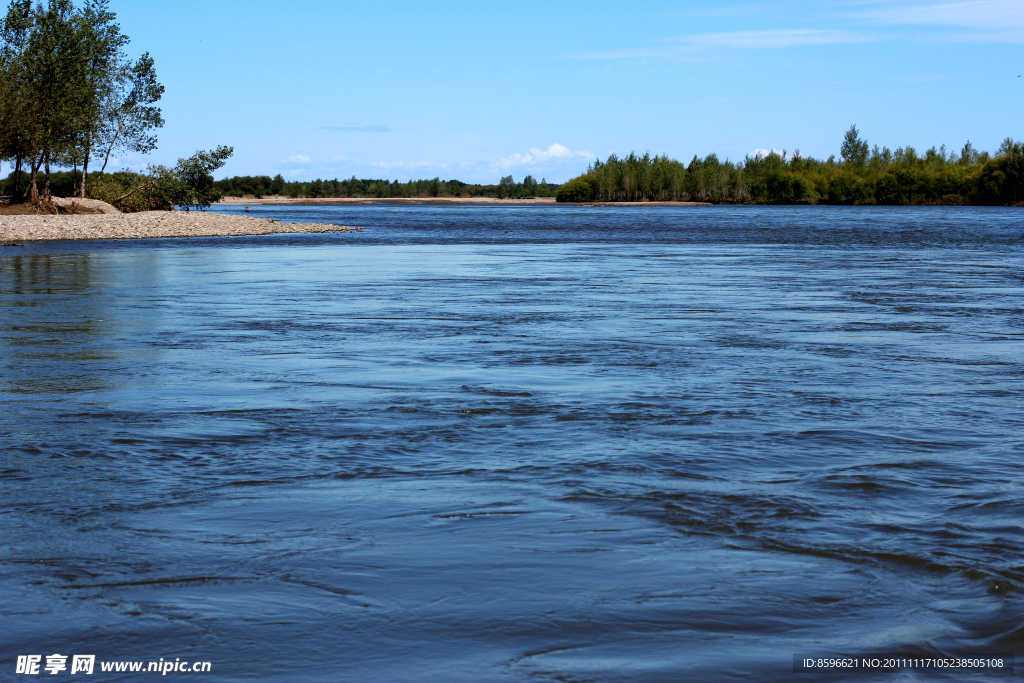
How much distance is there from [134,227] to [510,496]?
49.2 m

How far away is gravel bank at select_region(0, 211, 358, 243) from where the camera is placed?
45431 millimetres

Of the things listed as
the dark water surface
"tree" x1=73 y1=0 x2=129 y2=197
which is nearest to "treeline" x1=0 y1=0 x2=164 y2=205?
"tree" x1=73 y1=0 x2=129 y2=197

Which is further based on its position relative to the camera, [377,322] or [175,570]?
[377,322]

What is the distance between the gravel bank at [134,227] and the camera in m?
45.4

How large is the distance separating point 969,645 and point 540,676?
1825 mm

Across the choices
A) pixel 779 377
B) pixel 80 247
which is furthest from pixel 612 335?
pixel 80 247

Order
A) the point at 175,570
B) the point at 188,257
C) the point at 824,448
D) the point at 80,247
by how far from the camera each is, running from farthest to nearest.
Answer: the point at 80,247 → the point at 188,257 → the point at 824,448 → the point at 175,570

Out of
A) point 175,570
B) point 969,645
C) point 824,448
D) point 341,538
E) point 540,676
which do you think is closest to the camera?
point 540,676

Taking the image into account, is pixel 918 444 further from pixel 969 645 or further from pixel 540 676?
pixel 540 676

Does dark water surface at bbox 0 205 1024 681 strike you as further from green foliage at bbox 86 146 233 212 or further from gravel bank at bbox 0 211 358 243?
green foliage at bbox 86 146 233 212

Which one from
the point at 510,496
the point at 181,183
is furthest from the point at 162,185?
the point at 510,496

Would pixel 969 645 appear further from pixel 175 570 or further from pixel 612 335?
pixel 612 335

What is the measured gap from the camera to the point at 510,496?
246 inches

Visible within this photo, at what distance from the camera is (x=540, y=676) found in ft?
12.8
